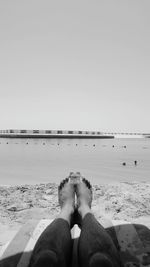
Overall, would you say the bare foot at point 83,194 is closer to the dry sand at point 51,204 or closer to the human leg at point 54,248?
the dry sand at point 51,204

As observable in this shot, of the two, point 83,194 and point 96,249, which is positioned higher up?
point 96,249

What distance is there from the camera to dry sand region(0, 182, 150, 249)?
3645mm

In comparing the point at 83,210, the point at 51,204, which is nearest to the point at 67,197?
the point at 83,210

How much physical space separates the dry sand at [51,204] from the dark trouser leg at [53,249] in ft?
4.70

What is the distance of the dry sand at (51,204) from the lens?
3645mm

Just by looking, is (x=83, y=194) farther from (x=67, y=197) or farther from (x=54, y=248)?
(x=54, y=248)

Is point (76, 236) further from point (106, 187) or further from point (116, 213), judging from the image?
point (106, 187)

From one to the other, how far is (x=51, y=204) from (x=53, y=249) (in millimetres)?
3229

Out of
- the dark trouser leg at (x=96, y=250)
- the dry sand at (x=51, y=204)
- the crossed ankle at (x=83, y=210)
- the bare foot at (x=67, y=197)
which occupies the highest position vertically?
the dark trouser leg at (x=96, y=250)

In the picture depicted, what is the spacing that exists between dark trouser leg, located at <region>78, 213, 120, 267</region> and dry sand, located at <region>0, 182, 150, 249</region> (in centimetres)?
160

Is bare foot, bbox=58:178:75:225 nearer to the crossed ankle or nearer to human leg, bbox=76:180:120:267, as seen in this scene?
the crossed ankle

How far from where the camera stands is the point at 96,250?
1387mm

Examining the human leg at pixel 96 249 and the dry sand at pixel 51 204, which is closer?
the human leg at pixel 96 249

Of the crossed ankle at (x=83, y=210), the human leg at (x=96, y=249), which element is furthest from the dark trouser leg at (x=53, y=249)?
the crossed ankle at (x=83, y=210)
